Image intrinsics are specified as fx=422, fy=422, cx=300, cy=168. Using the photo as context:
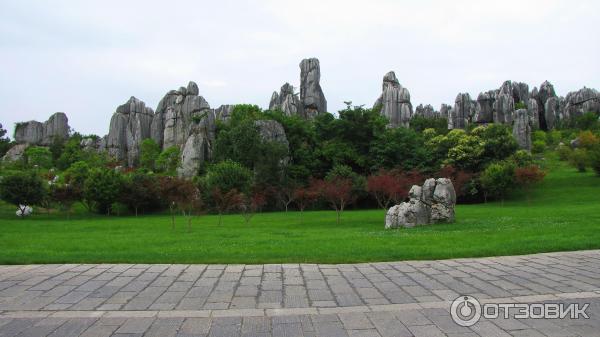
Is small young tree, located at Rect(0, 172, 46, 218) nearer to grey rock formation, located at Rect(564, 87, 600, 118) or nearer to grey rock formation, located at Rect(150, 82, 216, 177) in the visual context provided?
grey rock formation, located at Rect(150, 82, 216, 177)

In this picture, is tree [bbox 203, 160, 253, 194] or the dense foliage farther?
tree [bbox 203, 160, 253, 194]

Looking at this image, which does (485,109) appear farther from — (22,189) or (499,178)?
(22,189)

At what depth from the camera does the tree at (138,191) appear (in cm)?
3559

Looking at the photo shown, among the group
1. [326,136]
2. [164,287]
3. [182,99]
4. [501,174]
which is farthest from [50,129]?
[164,287]

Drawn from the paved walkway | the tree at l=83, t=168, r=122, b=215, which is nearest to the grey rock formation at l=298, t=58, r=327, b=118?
the tree at l=83, t=168, r=122, b=215

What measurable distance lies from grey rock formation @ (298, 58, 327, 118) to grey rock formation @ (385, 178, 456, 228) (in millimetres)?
54523

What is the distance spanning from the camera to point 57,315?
17.2 feet

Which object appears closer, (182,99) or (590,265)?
(590,265)

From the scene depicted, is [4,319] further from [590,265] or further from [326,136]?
[326,136]

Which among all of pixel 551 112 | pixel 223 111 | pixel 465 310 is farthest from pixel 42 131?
pixel 551 112

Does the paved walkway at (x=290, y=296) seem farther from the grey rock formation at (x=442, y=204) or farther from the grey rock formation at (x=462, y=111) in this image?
the grey rock formation at (x=462, y=111)

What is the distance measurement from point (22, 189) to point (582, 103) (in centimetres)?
8516

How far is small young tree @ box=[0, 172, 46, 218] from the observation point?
32.0 m

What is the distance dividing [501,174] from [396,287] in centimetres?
3148
